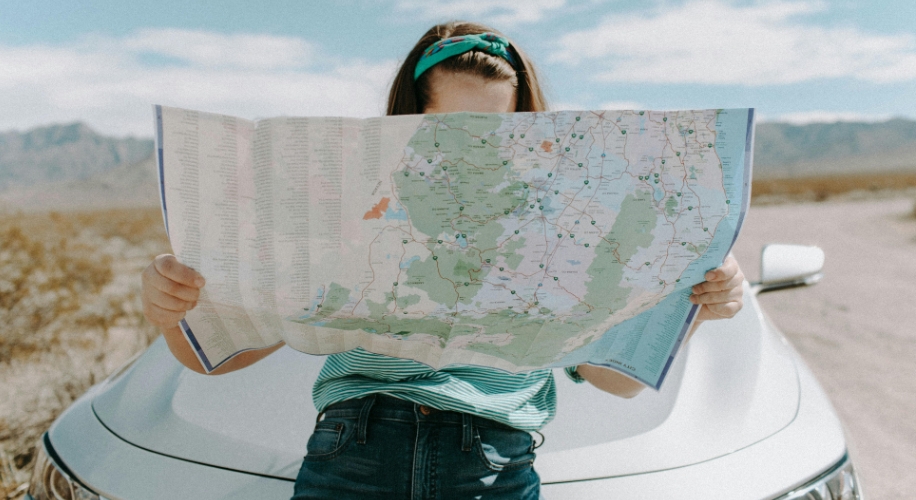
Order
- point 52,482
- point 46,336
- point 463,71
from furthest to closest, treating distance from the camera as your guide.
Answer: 1. point 46,336
2. point 52,482
3. point 463,71

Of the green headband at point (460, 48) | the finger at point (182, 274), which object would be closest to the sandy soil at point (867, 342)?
the green headband at point (460, 48)

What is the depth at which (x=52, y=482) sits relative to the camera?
1396 millimetres

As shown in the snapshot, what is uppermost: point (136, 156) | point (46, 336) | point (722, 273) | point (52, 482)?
point (722, 273)

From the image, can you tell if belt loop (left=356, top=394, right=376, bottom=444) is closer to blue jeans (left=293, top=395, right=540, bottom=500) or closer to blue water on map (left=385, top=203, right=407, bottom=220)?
blue jeans (left=293, top=395, right=540, bottom=500)

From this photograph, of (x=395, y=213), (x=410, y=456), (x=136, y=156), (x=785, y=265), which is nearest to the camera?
(x=395, y=213)

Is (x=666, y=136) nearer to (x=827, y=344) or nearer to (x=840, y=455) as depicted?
(x=840, y=455)

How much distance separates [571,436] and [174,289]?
0.92 metres

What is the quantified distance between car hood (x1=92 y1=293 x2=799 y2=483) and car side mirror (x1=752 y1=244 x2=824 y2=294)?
0.38 m

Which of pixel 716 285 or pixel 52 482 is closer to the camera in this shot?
pixel 716 285

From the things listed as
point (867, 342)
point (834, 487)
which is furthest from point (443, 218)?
point (867, 342)

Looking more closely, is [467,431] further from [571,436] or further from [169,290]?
[169,290]

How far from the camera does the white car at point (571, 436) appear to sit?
1289mm

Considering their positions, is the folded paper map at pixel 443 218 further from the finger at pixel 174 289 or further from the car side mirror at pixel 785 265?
the car side mirror at pixel 785 265

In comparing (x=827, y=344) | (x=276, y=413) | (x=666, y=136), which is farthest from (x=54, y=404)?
(x=827, y=344)
